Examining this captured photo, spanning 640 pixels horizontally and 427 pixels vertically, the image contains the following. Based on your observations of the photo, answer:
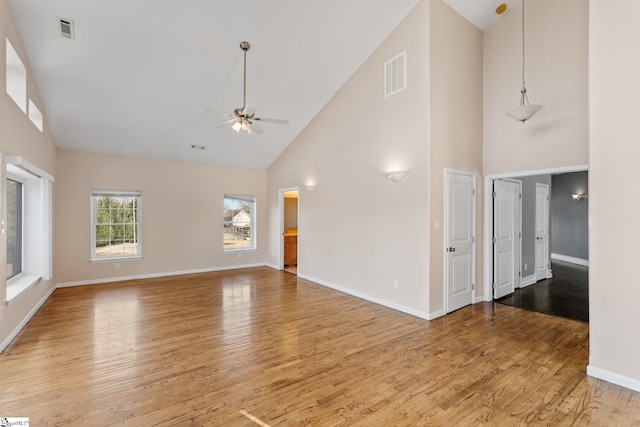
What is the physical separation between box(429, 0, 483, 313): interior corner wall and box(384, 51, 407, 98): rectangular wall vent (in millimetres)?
420

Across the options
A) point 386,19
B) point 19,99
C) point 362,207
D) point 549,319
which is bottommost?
point 549,319

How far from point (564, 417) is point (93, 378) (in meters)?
3.84

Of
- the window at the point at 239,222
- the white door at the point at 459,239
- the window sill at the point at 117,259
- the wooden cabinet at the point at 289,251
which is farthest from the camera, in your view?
the wooden cabinet at the point at 289,251

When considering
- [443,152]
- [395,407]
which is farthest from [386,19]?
[395,407]

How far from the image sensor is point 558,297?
5191 millimetres

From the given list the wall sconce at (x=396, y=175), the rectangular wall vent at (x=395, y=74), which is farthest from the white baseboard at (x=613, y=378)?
the rectangular wall vent at (x=395, y=74)

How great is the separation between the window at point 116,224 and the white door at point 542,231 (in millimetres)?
8542

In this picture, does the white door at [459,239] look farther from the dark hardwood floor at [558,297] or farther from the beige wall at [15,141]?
the beige wall at [15,141]

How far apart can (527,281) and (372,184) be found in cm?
387

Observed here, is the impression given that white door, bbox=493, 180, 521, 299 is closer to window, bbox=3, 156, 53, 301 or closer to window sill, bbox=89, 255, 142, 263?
window, bbox=3, 156, 53, 301

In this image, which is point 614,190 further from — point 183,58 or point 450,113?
point 183,58

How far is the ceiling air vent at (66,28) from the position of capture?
3467mm

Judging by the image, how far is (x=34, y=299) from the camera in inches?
171

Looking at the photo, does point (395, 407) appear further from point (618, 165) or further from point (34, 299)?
point (34, 299)
